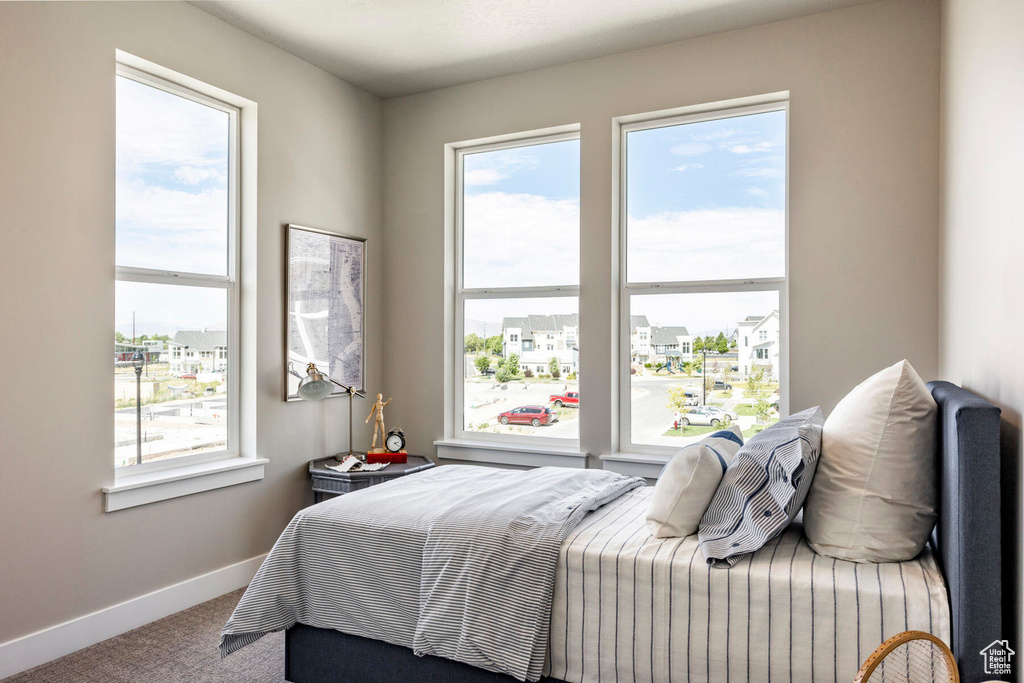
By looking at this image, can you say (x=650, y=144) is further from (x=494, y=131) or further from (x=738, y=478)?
(x=738, y=478)

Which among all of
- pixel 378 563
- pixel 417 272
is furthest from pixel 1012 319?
pixel 417 272

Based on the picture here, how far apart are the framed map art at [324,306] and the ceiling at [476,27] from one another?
1012 millimetres

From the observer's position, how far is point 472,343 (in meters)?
4.31

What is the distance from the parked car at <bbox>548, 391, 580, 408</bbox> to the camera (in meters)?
3.96

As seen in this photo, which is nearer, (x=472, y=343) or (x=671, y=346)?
(x=671, y=346)

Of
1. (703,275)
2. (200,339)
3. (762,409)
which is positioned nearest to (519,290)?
(703,275)

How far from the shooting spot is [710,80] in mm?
3539

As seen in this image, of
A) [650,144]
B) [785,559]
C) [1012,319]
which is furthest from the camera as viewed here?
[650,144]

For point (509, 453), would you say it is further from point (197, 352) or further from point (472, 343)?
point (197, 352)

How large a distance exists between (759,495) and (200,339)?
2744 millimetres

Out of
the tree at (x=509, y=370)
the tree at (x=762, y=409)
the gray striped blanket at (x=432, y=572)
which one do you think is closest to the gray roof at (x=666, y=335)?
the tree at (x=762, y=409)

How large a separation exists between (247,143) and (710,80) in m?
2.46

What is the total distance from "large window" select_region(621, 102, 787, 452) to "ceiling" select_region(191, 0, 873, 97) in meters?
0.46

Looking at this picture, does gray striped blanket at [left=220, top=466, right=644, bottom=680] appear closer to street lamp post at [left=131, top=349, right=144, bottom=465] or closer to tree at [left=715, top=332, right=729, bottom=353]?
street lamp post at [left=131, top=349, right=144, bottom=465]
